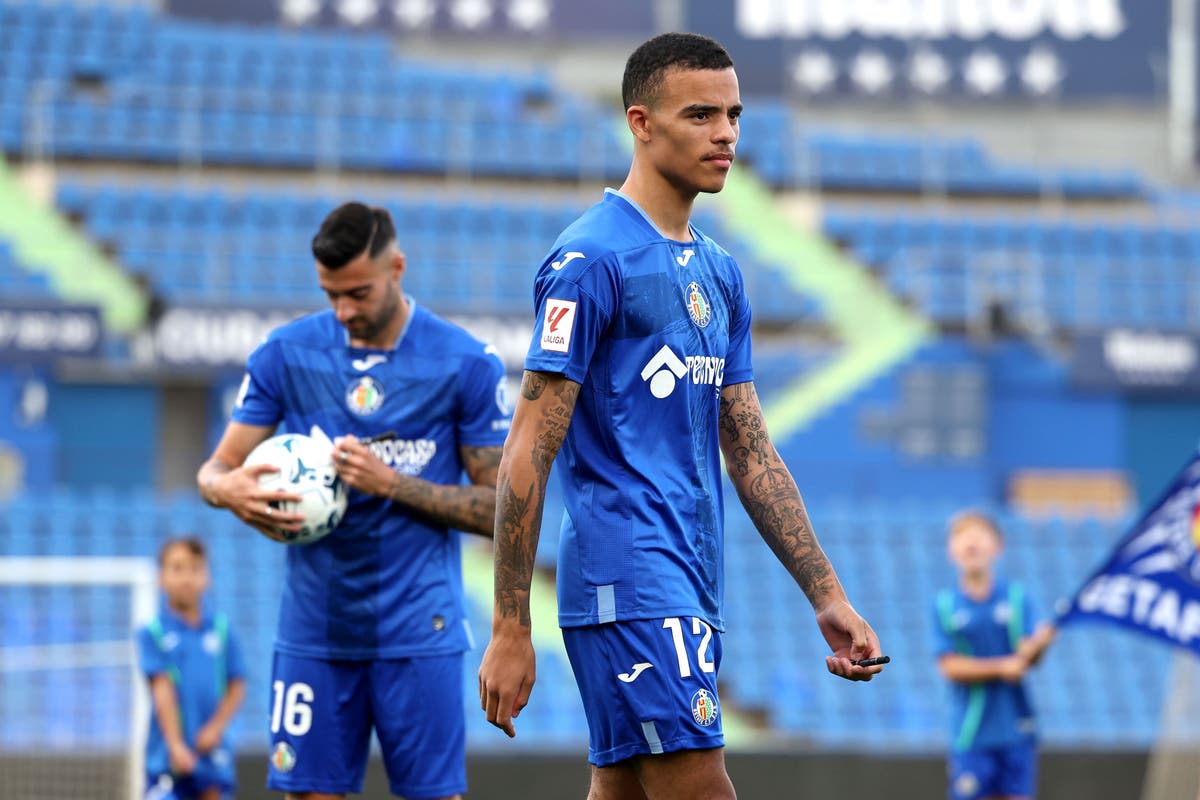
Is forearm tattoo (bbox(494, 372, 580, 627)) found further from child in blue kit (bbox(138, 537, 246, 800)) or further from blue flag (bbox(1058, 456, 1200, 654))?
blue flag (bbox(1058, 456, 1200, 654))

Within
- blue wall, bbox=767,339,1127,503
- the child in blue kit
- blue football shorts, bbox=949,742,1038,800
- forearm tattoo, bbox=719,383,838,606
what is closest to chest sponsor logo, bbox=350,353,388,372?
forearm tattoo, bbox=719,383,838,606

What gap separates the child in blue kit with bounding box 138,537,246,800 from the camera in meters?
7.11

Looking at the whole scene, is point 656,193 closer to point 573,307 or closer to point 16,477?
point 573,307

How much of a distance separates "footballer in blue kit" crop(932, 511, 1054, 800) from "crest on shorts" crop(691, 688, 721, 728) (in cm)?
468

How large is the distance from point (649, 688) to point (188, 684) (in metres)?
4.39

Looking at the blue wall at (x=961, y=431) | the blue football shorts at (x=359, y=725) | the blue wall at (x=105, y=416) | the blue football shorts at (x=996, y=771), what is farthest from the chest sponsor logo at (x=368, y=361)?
the blue wall at (x=961, y=431)

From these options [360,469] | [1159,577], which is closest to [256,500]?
[360,469]

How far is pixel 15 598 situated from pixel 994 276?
10549 millimetres

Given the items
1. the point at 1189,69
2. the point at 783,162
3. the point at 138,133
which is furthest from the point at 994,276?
the point at 138,133

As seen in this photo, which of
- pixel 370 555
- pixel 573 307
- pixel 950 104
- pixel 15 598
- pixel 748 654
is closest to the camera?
pixel 573 307

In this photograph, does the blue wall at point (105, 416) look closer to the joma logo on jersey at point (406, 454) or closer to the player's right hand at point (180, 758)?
the player's right hand at point (180, 758)

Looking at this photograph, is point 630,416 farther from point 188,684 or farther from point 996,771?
point 996,771

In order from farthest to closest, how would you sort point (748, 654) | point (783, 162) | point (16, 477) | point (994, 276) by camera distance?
point (783, 162), point (994, 276), point (16, 477), point (748, 654)

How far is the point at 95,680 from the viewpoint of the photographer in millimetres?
9961
